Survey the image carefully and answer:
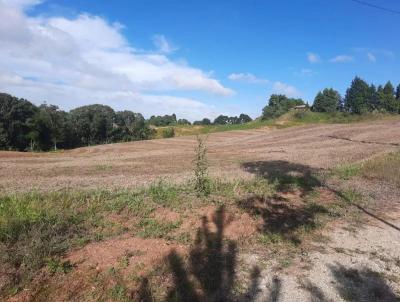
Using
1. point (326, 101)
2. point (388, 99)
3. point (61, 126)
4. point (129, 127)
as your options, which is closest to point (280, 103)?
point (326, 101)

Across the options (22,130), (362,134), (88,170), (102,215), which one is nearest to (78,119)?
(22,130)

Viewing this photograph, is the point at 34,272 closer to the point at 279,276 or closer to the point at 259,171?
the point at 279,276

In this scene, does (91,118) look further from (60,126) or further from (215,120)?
(215,120)

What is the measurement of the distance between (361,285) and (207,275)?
240cm

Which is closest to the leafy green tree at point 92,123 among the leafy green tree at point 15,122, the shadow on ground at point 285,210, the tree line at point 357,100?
the leafy green tree at point 15,122

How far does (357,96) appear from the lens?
111 m

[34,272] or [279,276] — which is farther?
[279,276]

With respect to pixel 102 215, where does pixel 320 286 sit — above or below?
below

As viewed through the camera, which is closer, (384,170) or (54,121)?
(384,170)

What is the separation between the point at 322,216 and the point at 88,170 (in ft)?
43.5

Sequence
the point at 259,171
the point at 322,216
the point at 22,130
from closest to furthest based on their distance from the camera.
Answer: the point at 322,216 → the point at 259,171 → the point at 22,130

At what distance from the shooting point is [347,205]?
10852mm

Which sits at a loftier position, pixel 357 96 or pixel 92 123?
pixel 357 96

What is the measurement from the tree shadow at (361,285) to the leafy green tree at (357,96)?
10879 cm
